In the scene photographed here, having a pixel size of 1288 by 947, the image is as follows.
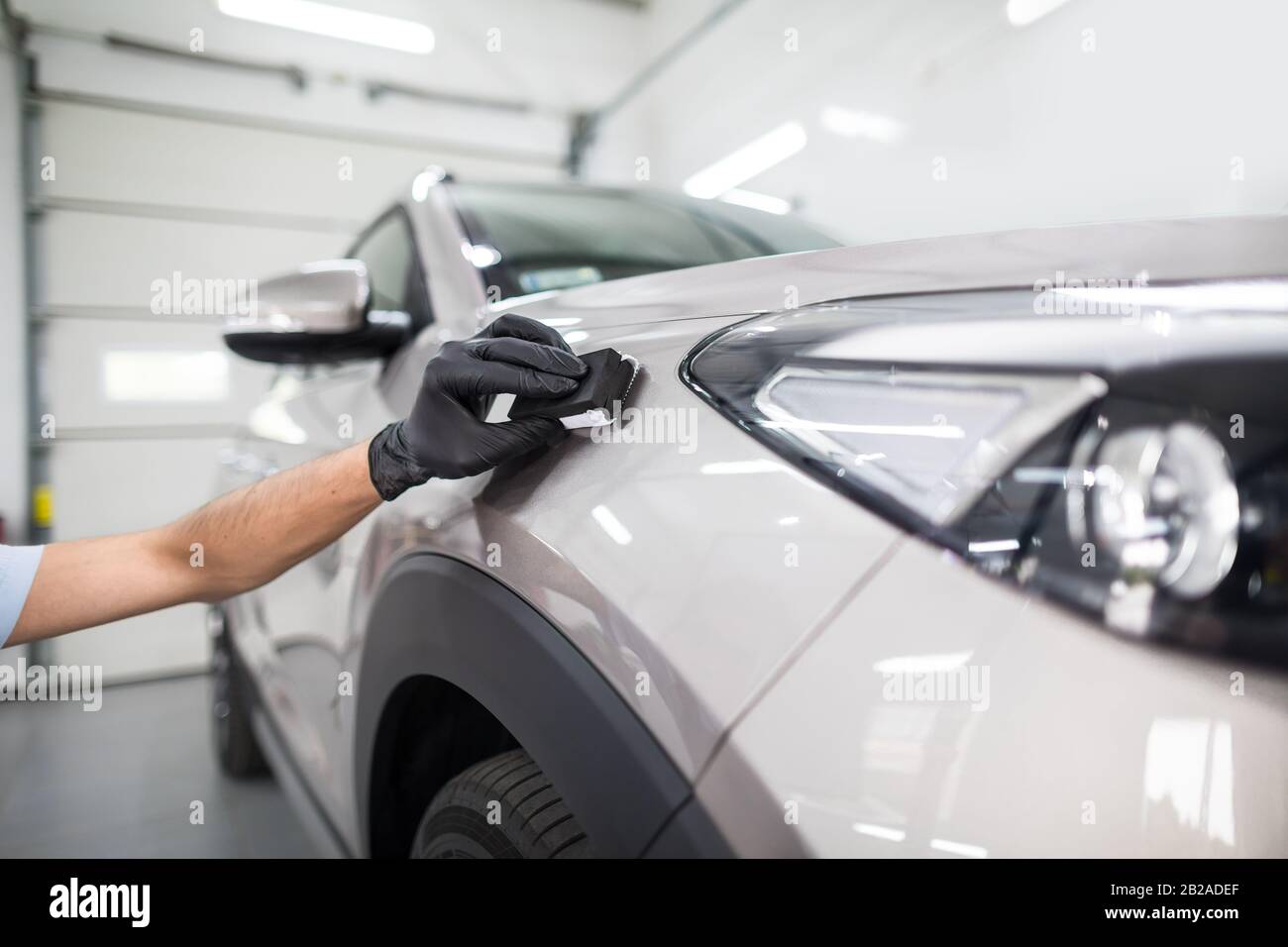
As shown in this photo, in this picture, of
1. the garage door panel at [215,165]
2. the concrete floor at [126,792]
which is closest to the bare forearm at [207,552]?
the concrete floor at [126,792]

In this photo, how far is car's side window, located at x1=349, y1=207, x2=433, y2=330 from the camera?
1330 millimetres

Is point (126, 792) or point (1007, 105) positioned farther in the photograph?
point (1007, 105)

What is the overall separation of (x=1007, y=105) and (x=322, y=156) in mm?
3618

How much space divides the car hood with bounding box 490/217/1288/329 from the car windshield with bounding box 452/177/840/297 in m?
0.52

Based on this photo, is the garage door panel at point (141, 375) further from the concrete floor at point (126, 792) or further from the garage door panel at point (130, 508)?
the concrete floor at point (126, 792)

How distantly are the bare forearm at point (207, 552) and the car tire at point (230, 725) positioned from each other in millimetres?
1434

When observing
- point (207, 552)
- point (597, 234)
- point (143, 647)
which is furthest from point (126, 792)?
point (597, 234)

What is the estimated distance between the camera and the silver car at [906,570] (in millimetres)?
424

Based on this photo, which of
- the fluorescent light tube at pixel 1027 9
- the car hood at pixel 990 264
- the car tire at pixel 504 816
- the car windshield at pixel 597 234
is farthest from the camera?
the fluorescent light tube at pixel 1027 9

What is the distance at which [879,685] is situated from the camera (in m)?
0.47

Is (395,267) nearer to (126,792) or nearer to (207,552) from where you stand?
(207,552)

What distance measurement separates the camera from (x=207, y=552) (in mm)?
1052
